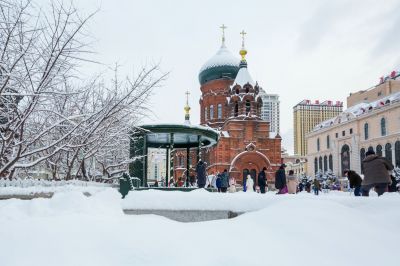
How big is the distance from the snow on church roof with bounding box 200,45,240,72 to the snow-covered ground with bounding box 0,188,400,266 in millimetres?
46677

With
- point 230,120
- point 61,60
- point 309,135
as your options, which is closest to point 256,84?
point 230,120

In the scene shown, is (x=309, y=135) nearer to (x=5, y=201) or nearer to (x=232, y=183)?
(x=232, y=183)

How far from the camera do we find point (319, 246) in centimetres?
457

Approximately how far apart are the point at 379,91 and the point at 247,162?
109 ft

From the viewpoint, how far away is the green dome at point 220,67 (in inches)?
2023

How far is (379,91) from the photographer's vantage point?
208 feet

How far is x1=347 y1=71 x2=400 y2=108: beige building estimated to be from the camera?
61281mm

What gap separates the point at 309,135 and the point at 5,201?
224 feet

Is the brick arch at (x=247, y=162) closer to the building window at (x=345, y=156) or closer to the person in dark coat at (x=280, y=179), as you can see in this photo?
the building window at (x=345, y=156)

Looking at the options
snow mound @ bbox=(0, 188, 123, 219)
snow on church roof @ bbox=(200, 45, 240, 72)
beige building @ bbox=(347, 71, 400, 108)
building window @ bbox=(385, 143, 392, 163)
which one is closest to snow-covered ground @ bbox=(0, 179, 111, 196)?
snow mound @ bbox=(0, 188, 123, 219)

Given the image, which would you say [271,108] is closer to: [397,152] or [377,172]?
[397,152]

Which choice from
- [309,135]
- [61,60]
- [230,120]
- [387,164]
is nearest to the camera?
[61,60]

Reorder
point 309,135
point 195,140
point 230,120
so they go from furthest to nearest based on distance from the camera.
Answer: point 309,135 < point 230,120 < point 195,140

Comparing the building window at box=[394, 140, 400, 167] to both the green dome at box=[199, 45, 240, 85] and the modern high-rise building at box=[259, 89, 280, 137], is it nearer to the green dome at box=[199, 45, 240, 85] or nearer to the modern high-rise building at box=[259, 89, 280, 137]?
the green dome at box=[199, 45, 240, 85]
